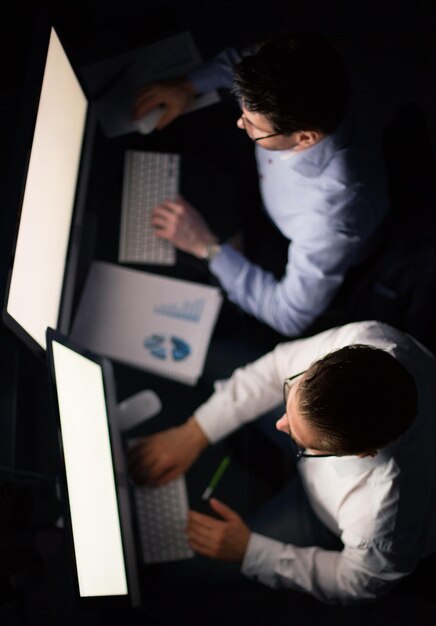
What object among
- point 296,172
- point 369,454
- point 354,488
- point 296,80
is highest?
point 296,80

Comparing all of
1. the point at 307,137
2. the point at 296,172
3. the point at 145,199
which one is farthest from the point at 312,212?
the point at 145,199

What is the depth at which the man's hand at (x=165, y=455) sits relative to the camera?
4.39ft

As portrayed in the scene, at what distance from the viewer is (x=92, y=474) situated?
3.56 feet

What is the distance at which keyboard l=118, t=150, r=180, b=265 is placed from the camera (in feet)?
4.82

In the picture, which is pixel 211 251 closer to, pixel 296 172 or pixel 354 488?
pixel 296 172

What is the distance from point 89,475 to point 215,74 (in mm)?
1083

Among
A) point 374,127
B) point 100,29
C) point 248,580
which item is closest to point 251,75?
point 374,127

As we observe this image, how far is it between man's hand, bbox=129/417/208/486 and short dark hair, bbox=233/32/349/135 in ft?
2.49

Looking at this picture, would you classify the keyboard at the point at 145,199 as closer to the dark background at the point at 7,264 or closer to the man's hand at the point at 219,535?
the dark background at the point at 7,264

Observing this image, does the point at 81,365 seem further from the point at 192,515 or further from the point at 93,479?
the point at 192,515

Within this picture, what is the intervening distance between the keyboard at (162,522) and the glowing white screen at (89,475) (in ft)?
0.59

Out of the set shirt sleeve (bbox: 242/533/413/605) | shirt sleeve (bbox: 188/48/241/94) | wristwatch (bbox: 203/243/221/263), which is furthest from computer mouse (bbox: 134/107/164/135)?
shirt sleeve (bbox: 242/533/413/605)

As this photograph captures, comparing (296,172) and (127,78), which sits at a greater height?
(127,78)

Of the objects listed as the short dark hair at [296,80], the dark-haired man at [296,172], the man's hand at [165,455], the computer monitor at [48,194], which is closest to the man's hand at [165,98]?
the dark-haired man at [296,172]
